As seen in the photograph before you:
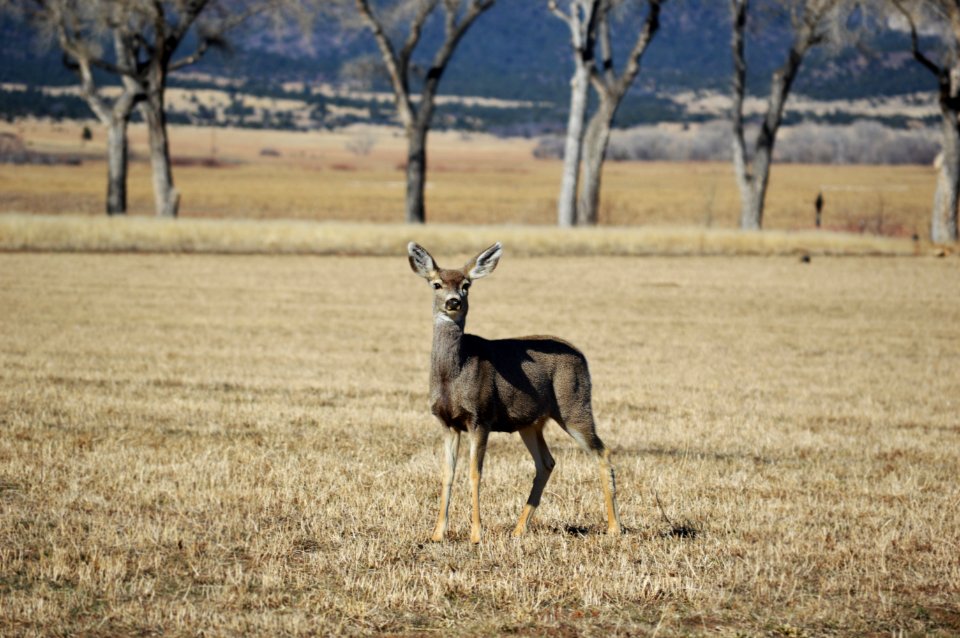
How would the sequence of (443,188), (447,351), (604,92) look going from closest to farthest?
(447,351)
(604,92)
(443,188)

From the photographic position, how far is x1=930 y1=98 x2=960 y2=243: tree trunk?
4516cm

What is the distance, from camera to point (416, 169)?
46094 mm

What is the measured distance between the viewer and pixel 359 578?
8000 mm

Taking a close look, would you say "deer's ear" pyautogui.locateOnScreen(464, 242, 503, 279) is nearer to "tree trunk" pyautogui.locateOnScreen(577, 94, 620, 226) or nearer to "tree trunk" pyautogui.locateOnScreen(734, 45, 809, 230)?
"tree trunk" pyautogui.locateOnScreen(577, 94, 620, 226)

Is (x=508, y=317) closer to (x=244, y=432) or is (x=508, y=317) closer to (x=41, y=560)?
(x=244, y=432)

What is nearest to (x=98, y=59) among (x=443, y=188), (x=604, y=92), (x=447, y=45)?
(x=447, y=45)

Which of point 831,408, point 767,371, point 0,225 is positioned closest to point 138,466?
point 831,408

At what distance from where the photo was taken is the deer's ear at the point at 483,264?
8.45 metres

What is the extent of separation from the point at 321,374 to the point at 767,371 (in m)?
6.90

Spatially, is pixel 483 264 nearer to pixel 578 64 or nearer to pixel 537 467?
pixel 537 467

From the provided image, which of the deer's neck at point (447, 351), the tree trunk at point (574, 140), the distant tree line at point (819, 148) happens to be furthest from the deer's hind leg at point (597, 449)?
the distant tree line at point (819, 148)

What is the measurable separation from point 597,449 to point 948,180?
131 feet

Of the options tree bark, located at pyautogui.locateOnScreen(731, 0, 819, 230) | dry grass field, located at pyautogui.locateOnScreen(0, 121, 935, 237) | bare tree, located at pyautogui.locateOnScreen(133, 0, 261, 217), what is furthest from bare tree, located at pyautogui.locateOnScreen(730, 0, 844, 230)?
bare tree, located at pyautogui.locateOnScreen(133, 0, 261, 217)

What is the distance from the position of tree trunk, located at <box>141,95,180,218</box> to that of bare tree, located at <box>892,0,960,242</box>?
25892 millimetres
